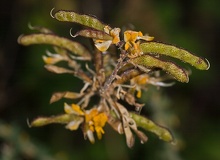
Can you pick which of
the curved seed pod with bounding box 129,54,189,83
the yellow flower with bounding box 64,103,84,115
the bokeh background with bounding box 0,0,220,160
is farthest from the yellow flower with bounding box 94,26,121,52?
the bokeh background with bounding box 0,0,220,160

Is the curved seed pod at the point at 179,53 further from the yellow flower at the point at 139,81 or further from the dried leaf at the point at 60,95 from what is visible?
the dried leaf at the point at 60,95

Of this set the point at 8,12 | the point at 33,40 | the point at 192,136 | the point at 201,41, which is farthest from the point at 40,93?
the point at 33,40

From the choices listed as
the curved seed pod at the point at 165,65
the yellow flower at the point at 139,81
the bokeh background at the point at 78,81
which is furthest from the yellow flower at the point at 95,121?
the bokeh background at the point at 78,81

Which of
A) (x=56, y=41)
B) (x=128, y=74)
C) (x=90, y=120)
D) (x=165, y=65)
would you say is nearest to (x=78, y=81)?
(x=56, y=41)

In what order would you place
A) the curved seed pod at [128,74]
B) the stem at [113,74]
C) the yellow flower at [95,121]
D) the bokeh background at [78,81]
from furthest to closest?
the bokeh background at [78,81]
the yellow flower at [95,121]
the curved seed pod at [128,74]
the stem at [113,74]

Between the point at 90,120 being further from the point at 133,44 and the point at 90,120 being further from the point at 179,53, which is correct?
the point at 179,53

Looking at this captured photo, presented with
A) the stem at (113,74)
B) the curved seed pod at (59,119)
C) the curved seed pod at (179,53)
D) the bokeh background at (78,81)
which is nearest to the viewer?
the curved seed pod at (179,53)
